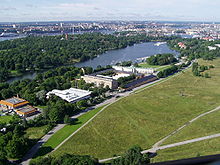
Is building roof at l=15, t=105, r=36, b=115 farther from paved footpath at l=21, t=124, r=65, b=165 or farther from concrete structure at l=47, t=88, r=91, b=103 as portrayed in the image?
paved footpath at l=21, t=124, r=65, b=165

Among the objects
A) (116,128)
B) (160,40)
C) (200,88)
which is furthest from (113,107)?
(160,40)

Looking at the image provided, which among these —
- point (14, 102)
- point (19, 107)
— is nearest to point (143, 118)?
point (19, 107)

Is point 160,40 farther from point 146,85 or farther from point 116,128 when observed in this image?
point 116,128

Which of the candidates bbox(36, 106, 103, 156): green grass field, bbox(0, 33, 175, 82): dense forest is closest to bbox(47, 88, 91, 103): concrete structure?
bbox(36, 106, 103, 156): green grass field

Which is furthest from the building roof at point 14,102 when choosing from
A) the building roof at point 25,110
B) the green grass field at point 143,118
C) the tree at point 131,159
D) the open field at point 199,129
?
the open field at point 199,129

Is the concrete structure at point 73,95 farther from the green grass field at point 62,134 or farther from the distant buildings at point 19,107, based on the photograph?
the green grass field at point 62,134

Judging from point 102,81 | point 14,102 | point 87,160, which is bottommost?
point 14,102

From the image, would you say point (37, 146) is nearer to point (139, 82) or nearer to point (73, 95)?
point (73, 95)

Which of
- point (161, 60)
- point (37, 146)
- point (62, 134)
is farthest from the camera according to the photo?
point (161, 60)
